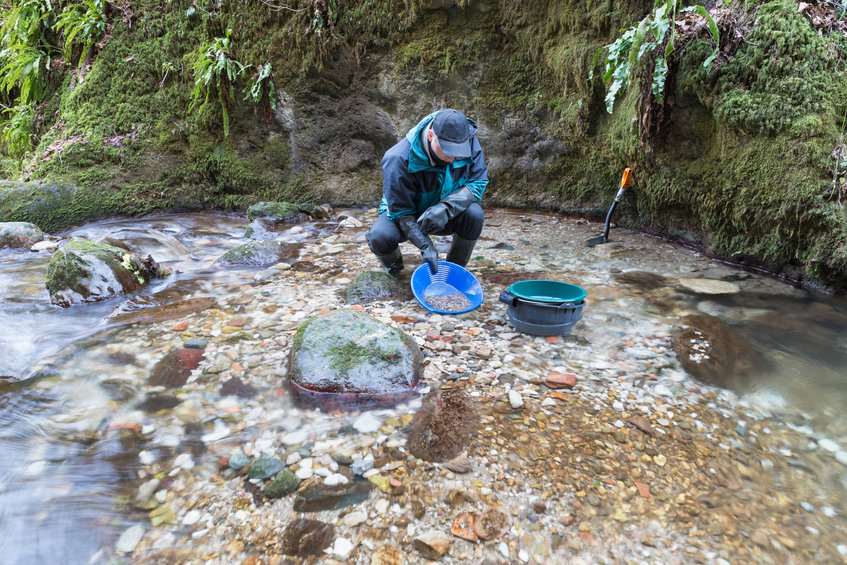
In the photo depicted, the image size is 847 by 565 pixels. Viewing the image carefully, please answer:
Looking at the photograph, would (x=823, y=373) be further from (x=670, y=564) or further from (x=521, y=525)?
(x=521, y=525)

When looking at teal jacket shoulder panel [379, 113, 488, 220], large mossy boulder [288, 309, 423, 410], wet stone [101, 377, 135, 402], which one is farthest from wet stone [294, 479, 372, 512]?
teal jacket shoulder panel [379, 113, 488, 220]

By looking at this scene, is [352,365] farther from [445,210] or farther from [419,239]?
[445,210]

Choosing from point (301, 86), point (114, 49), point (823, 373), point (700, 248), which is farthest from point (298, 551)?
point (114, 49)

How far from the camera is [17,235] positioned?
569 cm

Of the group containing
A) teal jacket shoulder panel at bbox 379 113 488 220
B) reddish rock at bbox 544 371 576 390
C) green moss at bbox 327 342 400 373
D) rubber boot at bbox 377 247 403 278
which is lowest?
reddish rock at bbox 544 371 576 390

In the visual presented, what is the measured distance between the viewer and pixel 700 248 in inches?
200

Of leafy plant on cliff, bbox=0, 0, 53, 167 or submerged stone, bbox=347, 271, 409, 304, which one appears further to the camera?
leafy plant on cliff, bbox=0, 0, 53, 167

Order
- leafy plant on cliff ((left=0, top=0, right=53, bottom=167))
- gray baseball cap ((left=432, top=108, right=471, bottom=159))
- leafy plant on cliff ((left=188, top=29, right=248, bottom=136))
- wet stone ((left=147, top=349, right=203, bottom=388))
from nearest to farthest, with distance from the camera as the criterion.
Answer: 1. wet stone ((left=147, top=349, right=203, bottom=388))
2. gray baseball cap ((left=432, top=108, right=471, bottom=159))
3. leafy plant on cliff ((left=188, top=29, right=248, bottom=136))
4. leafy plant on cliff ((left=0, top=0, right=53, bottom=167))

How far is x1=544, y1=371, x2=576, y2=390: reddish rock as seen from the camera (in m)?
2.79

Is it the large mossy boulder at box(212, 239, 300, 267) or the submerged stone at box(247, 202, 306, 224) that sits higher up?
the submerged stone at box(247, 202, 306, 224)

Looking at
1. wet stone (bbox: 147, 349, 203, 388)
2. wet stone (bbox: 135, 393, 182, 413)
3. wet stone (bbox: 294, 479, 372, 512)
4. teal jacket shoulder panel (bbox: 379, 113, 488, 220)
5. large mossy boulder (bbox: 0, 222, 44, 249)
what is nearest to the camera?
wet stone (bbox: 294, 479, 372, 512)

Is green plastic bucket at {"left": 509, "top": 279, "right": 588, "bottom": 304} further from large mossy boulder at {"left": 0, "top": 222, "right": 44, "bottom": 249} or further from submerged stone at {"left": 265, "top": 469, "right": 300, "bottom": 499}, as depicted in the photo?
large mossy boulder at {"left": 0, "top": 222, "right": 44, "bottom": 249}

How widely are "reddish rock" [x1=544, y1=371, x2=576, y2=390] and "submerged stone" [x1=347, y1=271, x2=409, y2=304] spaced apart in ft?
5.33

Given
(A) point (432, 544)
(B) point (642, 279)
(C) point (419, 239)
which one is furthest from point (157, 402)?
(B) point (642, 279)
